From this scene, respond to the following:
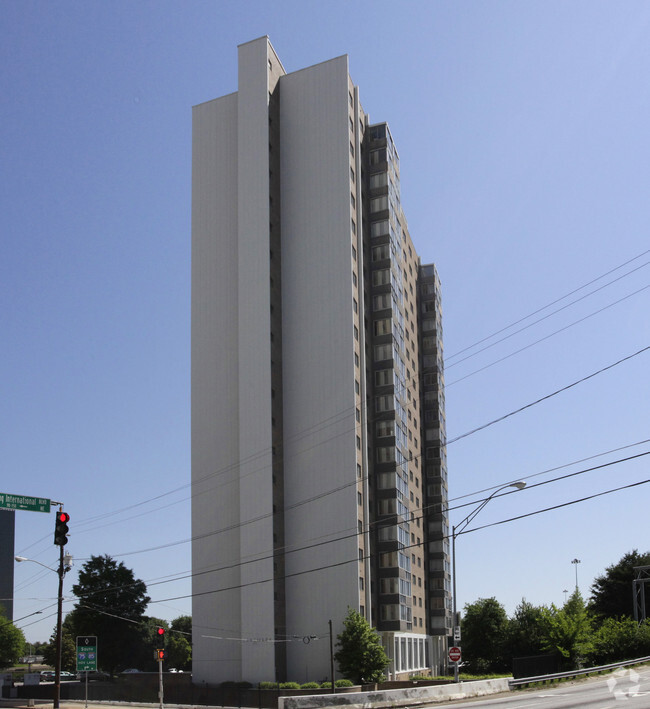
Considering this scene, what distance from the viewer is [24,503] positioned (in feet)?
114

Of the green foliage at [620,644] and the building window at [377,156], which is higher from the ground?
the building window at [377,156]

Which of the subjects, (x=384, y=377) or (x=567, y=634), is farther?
(x=384, y=377)

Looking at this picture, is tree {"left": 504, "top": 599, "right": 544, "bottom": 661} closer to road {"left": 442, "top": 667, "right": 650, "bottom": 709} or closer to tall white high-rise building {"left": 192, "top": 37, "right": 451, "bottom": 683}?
tall white high-rise building {"left": 192, "top": 37, "right": 451, "bottom": 683}

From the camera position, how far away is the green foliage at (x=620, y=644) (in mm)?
62031

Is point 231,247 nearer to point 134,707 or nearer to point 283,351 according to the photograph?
point 283,351

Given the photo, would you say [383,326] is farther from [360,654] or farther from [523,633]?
[523,633]

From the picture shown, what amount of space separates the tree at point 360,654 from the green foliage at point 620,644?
16246 mm

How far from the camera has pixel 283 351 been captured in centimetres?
7425

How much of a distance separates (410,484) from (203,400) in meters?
24.7

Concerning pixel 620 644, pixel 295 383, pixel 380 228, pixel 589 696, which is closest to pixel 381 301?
pixel 380 228

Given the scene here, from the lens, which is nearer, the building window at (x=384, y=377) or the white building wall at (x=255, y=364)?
the white building wall at (x=255, y=364)

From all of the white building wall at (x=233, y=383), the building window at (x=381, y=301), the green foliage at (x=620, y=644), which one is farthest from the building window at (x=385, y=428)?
the green foliage at (x=620, y=644)

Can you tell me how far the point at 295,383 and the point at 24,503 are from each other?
39.7 metres

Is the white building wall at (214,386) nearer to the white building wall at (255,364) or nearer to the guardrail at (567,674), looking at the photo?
the white building wall at (255,364)
